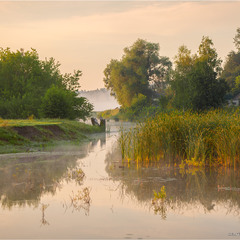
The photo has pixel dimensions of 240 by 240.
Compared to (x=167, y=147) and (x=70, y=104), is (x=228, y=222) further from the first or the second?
(x=70, y=104)

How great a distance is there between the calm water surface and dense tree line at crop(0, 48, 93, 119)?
2560 centimetres

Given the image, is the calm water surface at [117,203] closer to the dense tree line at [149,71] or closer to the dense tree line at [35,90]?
the dense tree line at [35,90]

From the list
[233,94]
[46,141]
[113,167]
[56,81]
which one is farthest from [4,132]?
[233,94]

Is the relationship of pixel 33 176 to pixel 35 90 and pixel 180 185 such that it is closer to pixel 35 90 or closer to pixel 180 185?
pixel 180 185

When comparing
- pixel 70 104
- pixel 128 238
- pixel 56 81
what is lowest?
pixel 128 238

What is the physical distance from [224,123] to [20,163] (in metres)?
7.61

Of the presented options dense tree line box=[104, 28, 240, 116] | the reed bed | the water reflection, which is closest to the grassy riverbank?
the water reflection

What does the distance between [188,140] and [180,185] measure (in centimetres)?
409

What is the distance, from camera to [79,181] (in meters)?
11.8

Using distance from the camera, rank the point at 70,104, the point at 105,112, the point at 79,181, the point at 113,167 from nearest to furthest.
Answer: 1. the point at 79,181
2. the point at 113,167
3. the point at 70,104
4. the point at 105,112

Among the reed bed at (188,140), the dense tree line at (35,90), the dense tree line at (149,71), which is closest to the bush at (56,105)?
the dense tree line at (35,90)

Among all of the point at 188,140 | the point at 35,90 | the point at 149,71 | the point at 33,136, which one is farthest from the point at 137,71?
the point at 188,140

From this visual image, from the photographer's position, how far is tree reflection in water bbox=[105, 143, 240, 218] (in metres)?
8.92

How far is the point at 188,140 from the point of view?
49.1 feet
